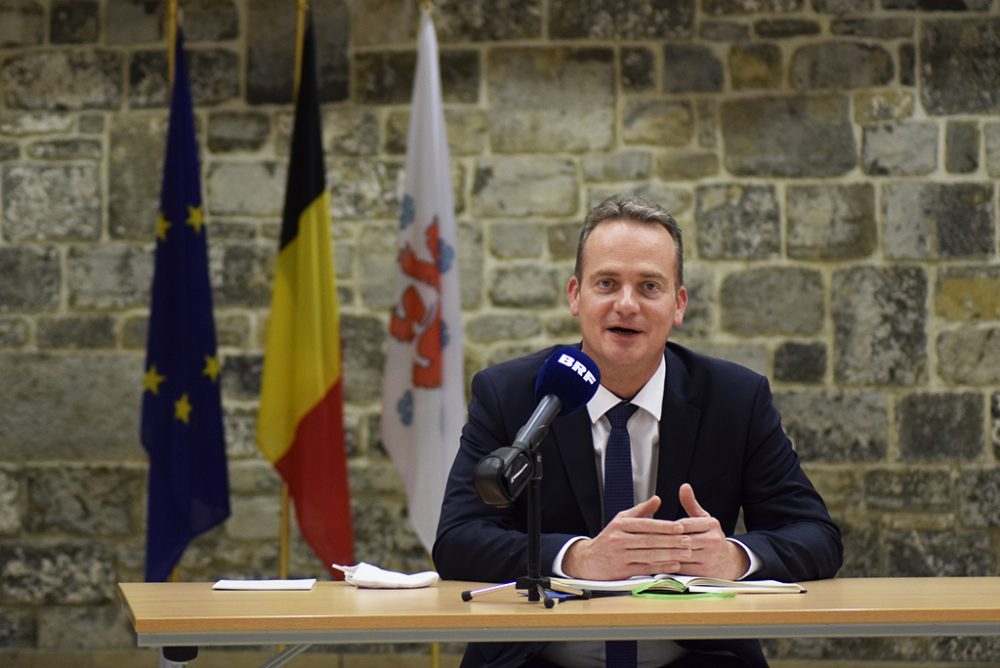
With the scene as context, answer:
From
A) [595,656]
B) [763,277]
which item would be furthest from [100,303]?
[595,656]

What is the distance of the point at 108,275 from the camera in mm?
5039

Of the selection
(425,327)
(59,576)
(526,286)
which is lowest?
(59,576)

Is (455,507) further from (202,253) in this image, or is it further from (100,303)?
(100,303)

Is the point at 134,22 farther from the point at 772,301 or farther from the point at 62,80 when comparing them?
the point at 772,301

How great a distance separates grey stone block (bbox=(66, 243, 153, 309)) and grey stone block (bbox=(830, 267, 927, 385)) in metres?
2.89

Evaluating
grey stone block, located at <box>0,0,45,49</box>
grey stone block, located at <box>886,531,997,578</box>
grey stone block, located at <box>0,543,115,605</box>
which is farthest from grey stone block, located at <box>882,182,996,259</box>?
grey stone block, located at <box>0,0,45,49</box>

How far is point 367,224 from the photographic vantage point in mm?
5000

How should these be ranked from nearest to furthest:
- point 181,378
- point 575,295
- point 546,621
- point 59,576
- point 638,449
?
point 546,621, point 638,449, point 575,295, point 181,378, point 59,576

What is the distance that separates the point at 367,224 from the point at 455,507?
270cm

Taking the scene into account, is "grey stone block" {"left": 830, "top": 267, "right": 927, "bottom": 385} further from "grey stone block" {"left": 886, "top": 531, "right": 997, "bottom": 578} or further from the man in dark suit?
the man in dark suit

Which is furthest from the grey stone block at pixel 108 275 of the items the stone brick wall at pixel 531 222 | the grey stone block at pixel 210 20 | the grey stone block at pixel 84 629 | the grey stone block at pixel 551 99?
the grey stone block at pixel 551 99

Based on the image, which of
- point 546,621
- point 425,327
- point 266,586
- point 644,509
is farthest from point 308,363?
point 546,621

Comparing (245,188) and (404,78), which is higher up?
(404,78)

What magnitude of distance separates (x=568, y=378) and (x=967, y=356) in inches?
134
